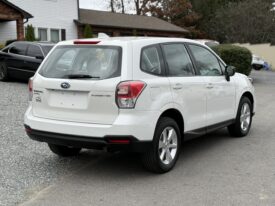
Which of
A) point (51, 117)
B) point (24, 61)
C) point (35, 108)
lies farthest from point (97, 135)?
point (24, 61)

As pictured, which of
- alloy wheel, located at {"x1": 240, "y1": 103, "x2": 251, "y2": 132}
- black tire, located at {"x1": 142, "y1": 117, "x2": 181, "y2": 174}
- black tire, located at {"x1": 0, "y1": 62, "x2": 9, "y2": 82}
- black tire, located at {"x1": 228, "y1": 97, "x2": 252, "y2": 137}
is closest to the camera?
black tire, located at {"x1": 142, "y1": 117, "x2": 181, "y2": 174}

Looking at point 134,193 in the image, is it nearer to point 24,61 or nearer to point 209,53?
point 209,53

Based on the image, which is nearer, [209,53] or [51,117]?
[51,117]

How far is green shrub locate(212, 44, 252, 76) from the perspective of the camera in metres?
18.9

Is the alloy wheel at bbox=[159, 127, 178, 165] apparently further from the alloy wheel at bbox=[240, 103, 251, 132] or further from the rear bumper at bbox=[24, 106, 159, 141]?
the alloy wheel at bbox=[240, 103, 251, 132]

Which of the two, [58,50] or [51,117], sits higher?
[58,50]

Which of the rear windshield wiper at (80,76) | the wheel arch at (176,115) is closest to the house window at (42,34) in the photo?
the wheel arch at (176,115)

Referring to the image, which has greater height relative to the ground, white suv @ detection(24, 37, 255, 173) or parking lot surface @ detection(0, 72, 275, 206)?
white suv @ detection(24, 37, 255, 173)

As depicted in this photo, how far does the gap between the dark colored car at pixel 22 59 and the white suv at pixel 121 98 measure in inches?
337

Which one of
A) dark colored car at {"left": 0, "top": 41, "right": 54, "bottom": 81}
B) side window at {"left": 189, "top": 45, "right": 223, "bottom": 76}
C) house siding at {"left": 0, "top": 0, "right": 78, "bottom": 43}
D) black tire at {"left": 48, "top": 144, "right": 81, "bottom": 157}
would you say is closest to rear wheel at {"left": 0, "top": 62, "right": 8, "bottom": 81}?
dark colored car at {"left": 0, "top": 41, "right": 54, "bottom": 81}

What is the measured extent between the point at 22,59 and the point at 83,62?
9.84 meters

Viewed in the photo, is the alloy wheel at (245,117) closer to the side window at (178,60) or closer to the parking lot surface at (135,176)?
the parking lot surface at (135,176)

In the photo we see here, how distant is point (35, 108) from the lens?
589 centimetres

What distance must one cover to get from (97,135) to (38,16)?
853 inches
